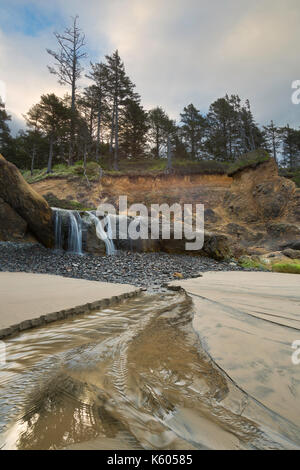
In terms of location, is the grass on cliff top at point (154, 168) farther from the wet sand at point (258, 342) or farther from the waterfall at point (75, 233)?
the wet sand at point (258, 342)

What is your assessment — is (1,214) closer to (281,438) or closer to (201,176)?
(281,438)

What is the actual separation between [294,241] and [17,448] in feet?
62.6

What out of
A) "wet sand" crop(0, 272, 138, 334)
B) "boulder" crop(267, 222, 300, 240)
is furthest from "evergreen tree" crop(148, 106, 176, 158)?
"wet sand" crop(0, 272, 138, 334)

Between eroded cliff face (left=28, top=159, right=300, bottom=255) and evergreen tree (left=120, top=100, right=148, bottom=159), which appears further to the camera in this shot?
evergreen tree (left=120, top=100, right=148, bottom=159)

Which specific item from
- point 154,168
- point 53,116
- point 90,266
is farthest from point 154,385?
point 53,116

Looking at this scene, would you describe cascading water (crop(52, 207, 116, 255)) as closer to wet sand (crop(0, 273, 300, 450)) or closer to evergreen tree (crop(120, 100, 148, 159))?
wet sand (crop(0, 273, 300, 450))

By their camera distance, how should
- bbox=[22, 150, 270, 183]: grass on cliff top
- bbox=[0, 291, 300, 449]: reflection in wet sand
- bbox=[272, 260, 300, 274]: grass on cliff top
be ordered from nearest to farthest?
1. bbox=[0, 291, 300, 449]: reflection in wet sand
2. bbox=[272, 260, 300, 274]: grass on cliff top
3. bbox=[22, 150, 270, 183]: grass on cliff top

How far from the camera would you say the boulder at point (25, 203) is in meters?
9.52

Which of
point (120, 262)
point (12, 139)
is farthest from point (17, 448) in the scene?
point (12, 139)

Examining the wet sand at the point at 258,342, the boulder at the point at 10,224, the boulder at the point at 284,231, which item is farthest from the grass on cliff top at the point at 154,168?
the wet sand at the point at 258,342

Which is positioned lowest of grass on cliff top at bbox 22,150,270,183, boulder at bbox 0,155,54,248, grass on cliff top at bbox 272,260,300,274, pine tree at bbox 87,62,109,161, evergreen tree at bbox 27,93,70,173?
grass on cliff top at bbox 272,260,300,274

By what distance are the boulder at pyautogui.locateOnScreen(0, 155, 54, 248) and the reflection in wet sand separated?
880 cm

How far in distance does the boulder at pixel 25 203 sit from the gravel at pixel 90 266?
75cm

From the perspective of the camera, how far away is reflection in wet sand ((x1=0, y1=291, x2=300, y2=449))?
970 mm
